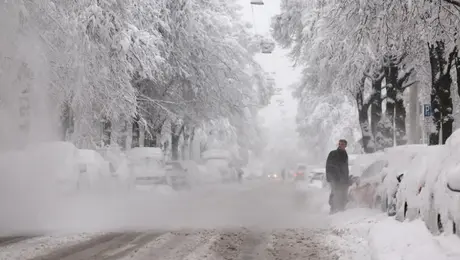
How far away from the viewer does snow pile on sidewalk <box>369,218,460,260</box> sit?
6175mm

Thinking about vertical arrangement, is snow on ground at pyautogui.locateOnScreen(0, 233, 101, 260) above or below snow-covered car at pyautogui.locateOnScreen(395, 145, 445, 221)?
below

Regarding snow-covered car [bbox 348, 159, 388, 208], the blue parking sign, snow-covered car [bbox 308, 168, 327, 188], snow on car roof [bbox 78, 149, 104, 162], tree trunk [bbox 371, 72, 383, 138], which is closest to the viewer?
snow-covered car [bbox 348, 159, 388, 208]

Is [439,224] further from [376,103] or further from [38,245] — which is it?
[376,103]

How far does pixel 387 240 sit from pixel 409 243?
0.88 metres

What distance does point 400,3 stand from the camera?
11.5 m

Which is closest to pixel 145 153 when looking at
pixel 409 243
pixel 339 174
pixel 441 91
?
pixel 339 174

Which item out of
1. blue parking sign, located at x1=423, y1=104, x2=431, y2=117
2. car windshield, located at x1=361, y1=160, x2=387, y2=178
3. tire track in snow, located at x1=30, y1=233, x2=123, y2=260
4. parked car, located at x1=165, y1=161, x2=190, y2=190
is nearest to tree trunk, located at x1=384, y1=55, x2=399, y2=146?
blue parking sign, located at x1=423, y1=104, x2=431, y2=117

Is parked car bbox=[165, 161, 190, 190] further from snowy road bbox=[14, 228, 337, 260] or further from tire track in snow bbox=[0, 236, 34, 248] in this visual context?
tire track in snow bbox=[0, 236, 34, 248]

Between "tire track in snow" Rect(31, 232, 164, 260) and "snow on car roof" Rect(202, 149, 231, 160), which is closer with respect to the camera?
"tire track in snow" Rect(31, 232, 164, 260)

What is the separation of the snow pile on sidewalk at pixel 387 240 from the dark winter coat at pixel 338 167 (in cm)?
245

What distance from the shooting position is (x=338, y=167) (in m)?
14.4

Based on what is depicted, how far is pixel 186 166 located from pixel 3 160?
48.7 ft

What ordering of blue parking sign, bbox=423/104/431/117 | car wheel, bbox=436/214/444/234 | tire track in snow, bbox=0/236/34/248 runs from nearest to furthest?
car wheel, bbox=436/214/444/234 < tire track in snow, bbox=0/236/34/248 < blue parking sign, bbox=423/104/431/117

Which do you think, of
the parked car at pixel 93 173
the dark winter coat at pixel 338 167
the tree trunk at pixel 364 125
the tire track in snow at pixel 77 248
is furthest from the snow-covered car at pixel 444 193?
the tree trunk at pixel 364 125
